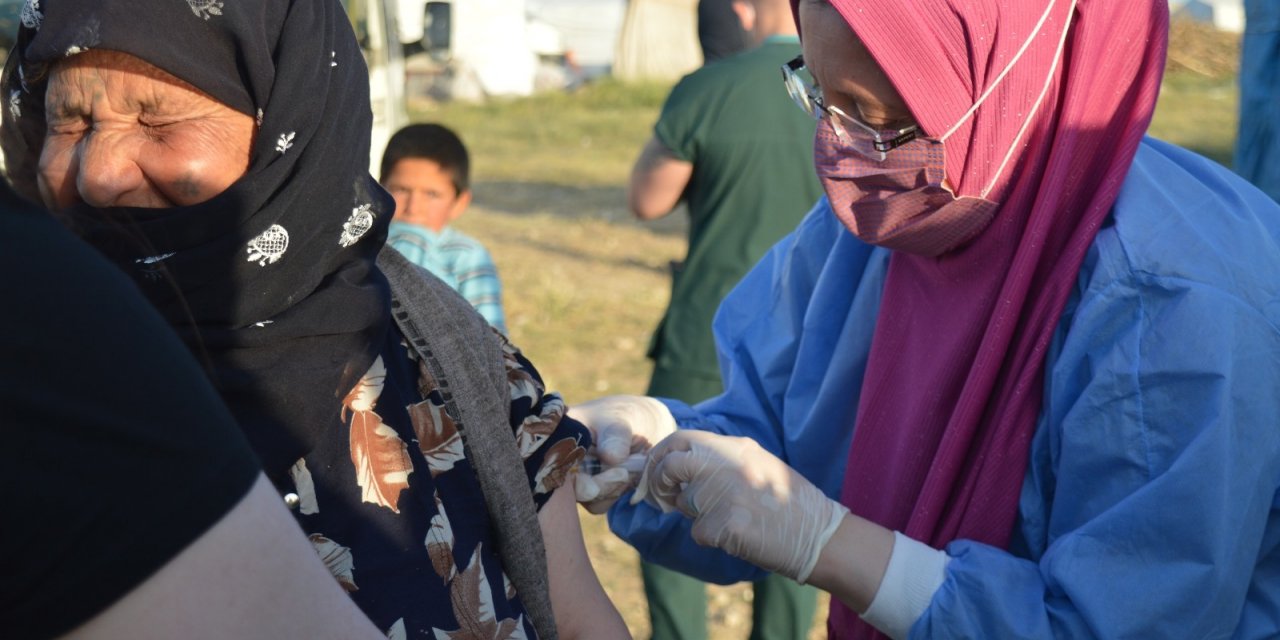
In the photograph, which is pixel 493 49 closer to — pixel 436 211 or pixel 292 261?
pixel 436 211

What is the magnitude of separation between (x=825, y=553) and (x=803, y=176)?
2626 mm

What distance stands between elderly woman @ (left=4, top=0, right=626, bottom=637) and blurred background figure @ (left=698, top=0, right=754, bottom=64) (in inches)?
133

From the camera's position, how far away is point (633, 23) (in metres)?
25.1

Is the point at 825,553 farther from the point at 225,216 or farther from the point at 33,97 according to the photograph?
the point at 33,97

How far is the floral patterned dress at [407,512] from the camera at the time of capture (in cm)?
163

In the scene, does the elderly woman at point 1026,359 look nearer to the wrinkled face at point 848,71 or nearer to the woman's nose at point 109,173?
the wrinkled face at point 848,71

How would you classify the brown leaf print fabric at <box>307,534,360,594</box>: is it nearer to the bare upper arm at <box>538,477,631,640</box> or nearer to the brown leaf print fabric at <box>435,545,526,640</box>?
the brown leaf print fabric at <box>435,545,526,640</box>

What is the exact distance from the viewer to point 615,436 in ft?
7.73

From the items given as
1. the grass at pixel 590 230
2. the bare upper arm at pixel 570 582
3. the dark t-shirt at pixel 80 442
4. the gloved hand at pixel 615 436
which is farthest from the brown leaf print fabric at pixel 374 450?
the grass at pixel 590 230

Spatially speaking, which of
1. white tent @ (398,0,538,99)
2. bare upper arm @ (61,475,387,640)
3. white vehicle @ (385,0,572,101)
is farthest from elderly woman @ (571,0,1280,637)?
white tent @ (398,0,538,99)

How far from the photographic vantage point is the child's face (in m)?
4.35

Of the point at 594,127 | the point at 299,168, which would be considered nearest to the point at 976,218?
the point at 299,168

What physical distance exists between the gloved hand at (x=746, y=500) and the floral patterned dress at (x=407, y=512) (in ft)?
1.15

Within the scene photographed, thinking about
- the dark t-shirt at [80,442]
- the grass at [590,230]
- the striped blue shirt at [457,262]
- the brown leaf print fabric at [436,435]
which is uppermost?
the dark t-shirt at [80,442]
